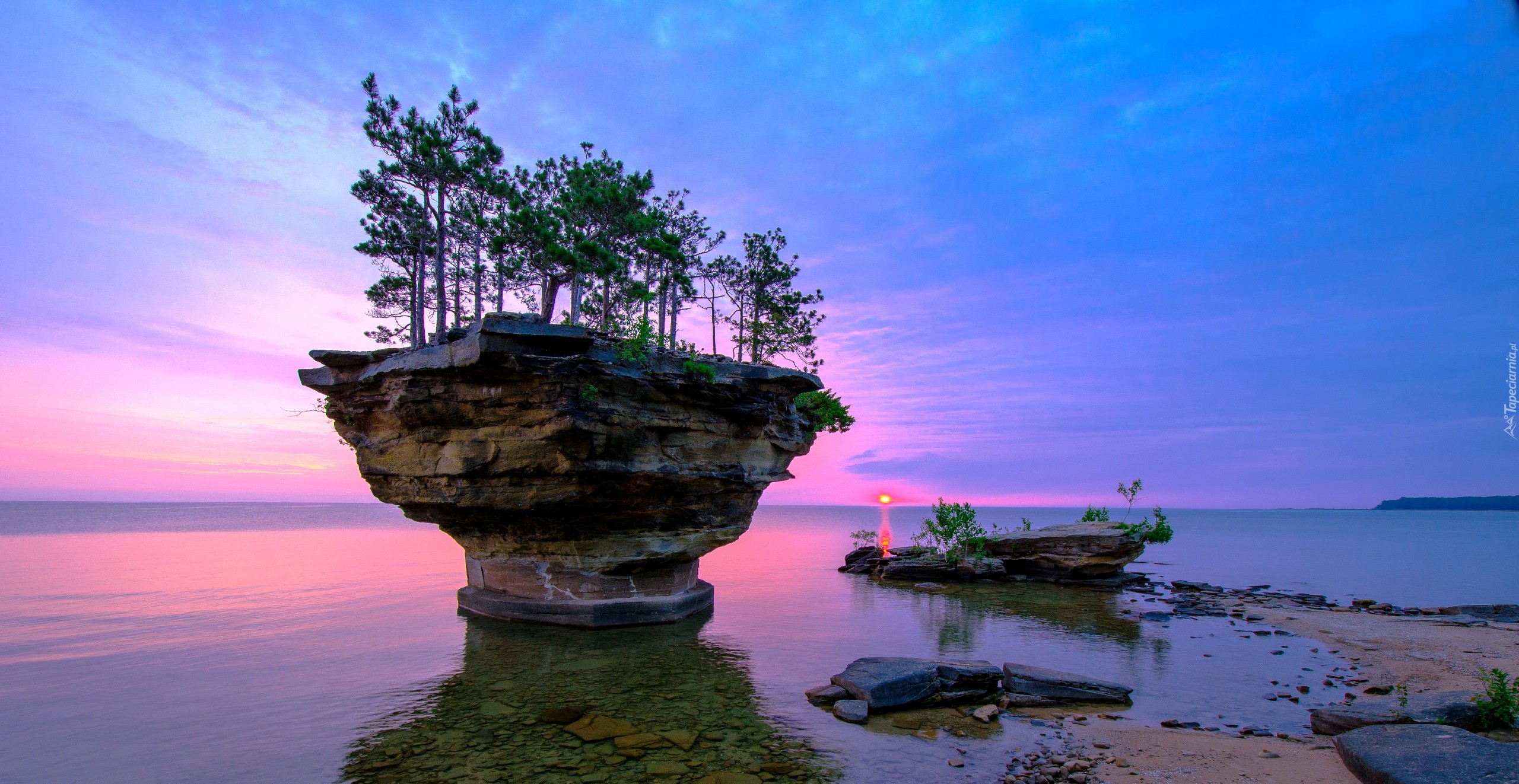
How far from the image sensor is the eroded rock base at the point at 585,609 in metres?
18.2

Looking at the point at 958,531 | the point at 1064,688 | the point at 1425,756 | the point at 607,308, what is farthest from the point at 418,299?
the point at 958,531

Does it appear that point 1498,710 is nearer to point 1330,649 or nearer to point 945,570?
point 1330,649

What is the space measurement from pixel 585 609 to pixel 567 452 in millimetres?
5470

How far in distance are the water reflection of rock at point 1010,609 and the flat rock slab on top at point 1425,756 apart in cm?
860

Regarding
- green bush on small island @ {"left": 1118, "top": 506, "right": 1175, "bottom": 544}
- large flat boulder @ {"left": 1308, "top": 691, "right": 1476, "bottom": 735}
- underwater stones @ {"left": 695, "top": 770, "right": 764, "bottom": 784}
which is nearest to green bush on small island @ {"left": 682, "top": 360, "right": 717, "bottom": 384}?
underwater stones @ {"left": 695, "top": 770, "right": 764, "bottom": 784}

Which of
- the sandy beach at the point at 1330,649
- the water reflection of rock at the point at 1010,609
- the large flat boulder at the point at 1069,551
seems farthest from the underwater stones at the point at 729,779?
the large flat boulder at the point at 1069,551

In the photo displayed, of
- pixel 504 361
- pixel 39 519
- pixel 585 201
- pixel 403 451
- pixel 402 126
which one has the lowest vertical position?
pixel 39 519

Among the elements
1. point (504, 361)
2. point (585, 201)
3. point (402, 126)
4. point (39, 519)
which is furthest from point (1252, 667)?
point (39, 519)

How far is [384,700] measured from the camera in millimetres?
12453

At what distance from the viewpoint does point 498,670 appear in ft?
46.7

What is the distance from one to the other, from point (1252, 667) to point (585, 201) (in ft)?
73.8

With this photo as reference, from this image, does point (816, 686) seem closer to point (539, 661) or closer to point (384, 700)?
point (539, 661)

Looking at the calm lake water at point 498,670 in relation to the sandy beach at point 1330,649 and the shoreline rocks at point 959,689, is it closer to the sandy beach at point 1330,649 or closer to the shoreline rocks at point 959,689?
the shoreline rocks at point 959,689

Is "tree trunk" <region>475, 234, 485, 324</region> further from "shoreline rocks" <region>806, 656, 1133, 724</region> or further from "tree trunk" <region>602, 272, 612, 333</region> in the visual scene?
"shoreline rocks" <region>806, 656, 1133, 724</region>
